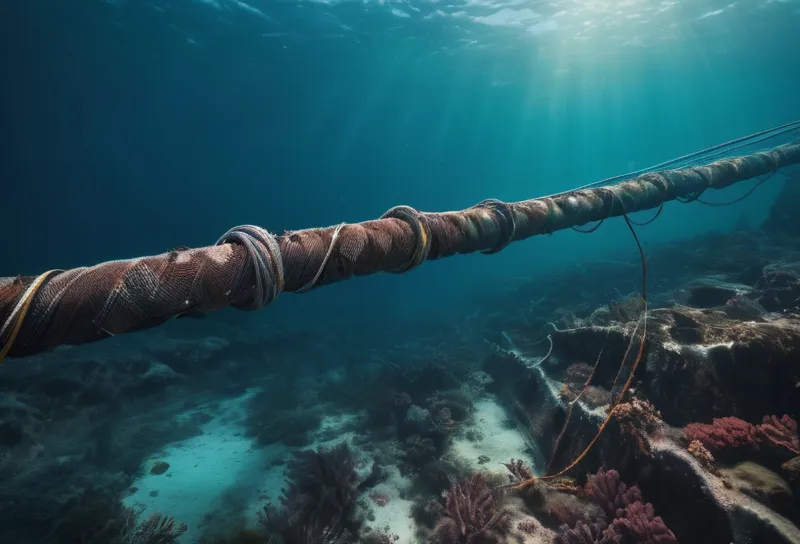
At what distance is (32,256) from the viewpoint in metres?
58.4

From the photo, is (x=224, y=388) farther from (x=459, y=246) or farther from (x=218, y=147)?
(x=218, y=147)

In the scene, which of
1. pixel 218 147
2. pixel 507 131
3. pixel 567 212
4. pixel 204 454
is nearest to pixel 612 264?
pixel 567 212

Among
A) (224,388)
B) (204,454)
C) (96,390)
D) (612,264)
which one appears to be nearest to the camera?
(204,454)

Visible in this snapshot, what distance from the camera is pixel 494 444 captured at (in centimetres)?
843

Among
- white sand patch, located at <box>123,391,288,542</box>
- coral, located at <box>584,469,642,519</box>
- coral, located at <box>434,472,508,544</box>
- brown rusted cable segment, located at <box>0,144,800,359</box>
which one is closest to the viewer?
brown rusted cable segment, located at <box>0,144,800,359</box>

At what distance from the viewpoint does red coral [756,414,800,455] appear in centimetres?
434

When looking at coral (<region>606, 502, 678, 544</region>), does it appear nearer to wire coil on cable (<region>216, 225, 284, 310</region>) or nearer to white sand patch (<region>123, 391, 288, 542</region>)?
wire coil on cable (<region>216, 225, 284, 310</region>)

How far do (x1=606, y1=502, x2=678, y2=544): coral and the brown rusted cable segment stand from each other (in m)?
4.01

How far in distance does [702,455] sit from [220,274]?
6.07 metres

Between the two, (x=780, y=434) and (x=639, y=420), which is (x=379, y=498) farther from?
(x=780, y=434)

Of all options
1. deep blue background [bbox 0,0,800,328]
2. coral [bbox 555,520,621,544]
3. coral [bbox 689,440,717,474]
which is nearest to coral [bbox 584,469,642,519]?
coral [bbox 555,520,621,544]

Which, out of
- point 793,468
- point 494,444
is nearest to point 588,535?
point 793,468

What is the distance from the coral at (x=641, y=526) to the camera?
417 centimetres

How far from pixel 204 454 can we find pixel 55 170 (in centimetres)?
7792
